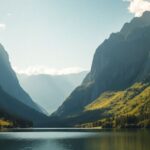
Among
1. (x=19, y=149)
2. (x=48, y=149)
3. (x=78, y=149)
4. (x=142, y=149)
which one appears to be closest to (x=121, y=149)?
(x=142, y=149)

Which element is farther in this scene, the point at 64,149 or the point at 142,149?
the point at 64,149

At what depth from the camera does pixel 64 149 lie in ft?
475

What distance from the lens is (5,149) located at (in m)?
142

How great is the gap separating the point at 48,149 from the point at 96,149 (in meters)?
19.2

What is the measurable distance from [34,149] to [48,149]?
528 centimetres

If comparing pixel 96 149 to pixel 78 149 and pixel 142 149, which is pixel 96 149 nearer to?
pixel 78 149

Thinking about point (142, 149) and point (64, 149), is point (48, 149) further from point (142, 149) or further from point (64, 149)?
point (142, 149)

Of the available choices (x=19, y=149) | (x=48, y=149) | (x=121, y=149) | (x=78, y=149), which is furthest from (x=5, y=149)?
(x=121, y=149)

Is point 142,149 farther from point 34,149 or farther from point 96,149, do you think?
point 34,149

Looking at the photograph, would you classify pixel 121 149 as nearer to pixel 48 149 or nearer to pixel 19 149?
pixel 48 149

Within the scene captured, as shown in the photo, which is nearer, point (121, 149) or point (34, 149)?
point (121, 149)

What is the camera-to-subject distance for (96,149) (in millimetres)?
139500

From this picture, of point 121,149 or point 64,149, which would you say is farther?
point 64,149

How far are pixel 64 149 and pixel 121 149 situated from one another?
22579 mm
